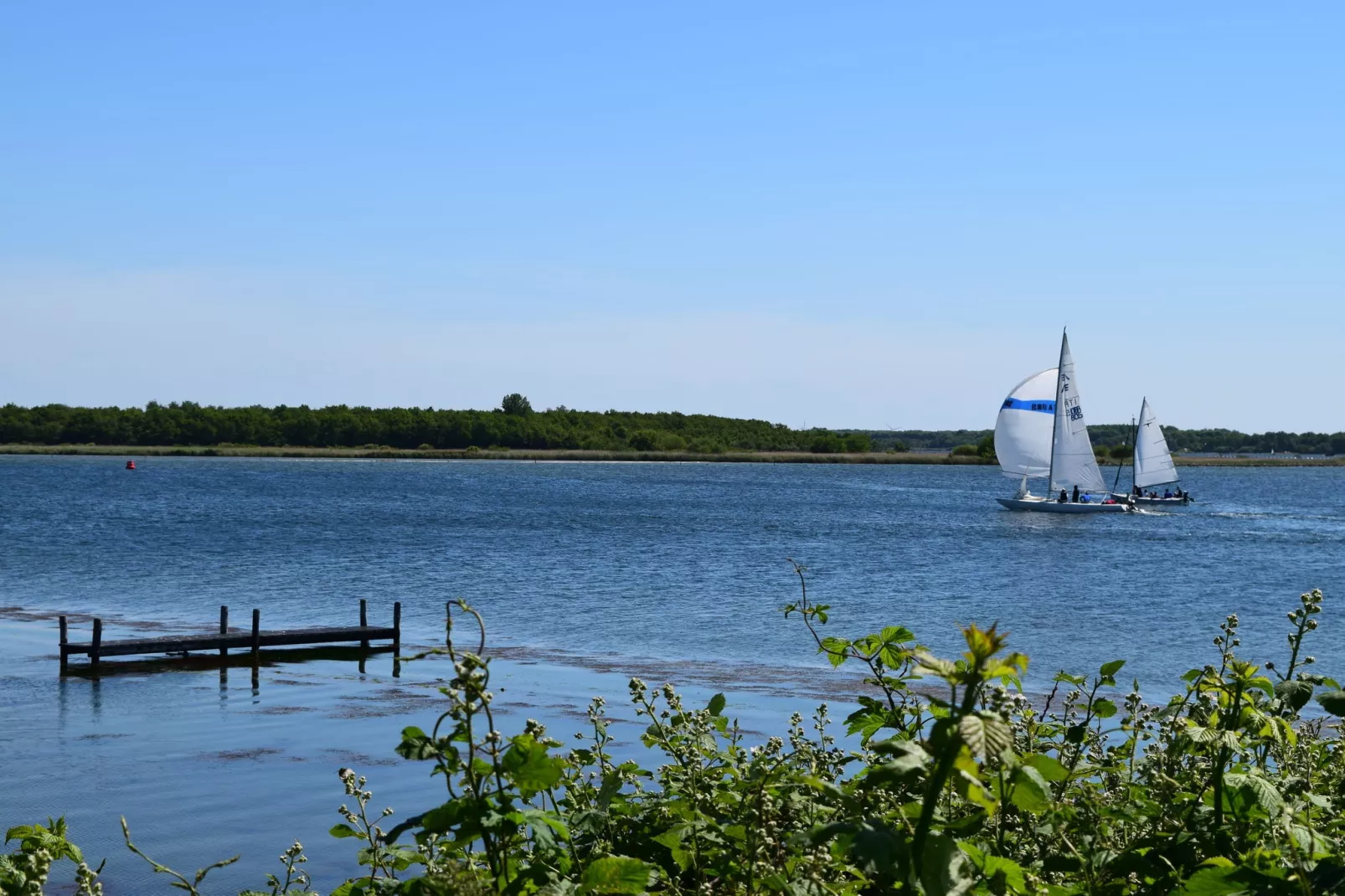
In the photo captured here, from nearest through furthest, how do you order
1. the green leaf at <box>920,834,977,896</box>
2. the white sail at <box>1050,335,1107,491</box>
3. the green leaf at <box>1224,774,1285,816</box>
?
the green leaf at <box>920,834,977,896</box>, the green leaf at <box>1224,774,1285,816</box>, the white sail at <box>1050,335,1107,491</box>

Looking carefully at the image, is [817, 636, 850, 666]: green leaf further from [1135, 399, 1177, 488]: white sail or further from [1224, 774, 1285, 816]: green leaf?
[1135, 399, 1177, 488]: white sail

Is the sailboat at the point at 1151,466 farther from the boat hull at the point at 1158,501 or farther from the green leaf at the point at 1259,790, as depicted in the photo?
the green leaf at the point at 1259,790

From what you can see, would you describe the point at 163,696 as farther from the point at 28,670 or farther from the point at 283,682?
the point at 28,670

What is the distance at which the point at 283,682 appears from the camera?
74.6 ft

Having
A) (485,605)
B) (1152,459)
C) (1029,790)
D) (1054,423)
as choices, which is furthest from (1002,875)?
(1152,459)

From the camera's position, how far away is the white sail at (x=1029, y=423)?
2827 inches

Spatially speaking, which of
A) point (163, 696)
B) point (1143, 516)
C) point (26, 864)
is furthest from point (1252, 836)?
point (1143, 516)

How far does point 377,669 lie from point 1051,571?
102ft

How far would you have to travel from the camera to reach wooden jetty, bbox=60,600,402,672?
23203 mm

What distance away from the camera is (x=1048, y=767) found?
3068 mm

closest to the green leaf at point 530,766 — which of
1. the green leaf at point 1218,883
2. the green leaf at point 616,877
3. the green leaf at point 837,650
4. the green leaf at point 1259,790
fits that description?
the green leaf at point 616,877

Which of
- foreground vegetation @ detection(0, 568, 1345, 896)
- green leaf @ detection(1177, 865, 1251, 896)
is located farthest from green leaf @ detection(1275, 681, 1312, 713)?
green leaf @ detection(1177, 865, 1251, 896)

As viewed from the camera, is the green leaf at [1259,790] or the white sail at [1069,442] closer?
the green leaf at [1259,790]

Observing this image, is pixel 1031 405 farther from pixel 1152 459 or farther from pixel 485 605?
pixel 485 605
